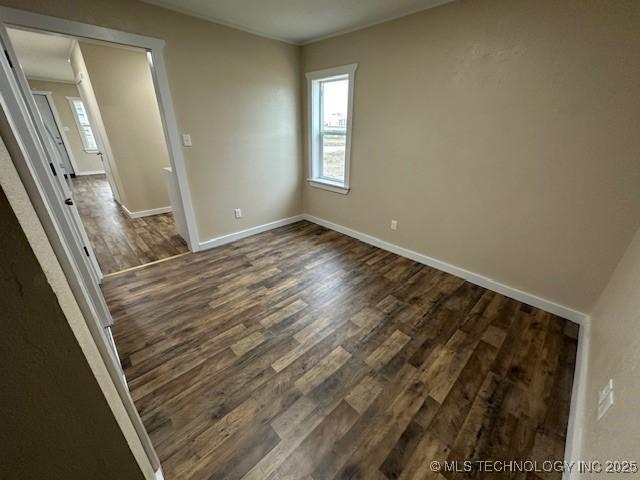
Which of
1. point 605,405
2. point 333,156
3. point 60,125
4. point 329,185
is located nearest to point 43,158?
point 329,185

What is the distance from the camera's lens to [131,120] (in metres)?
3.90

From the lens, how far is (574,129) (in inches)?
70.4

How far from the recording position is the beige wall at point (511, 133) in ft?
5.47

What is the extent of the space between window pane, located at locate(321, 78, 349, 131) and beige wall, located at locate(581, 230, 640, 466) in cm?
279

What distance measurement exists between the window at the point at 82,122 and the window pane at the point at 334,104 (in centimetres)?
739

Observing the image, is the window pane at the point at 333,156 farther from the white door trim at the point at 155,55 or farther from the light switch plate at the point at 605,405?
the light switch plate at the point at 605,405

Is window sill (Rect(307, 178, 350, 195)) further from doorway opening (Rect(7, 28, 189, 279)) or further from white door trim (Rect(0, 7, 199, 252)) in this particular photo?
doorway opening (Rect(7, 28, 189, 279))

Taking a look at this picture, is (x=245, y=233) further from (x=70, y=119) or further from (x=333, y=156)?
(x=70, y=119)

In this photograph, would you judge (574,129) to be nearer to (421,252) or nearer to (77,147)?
(421,252)

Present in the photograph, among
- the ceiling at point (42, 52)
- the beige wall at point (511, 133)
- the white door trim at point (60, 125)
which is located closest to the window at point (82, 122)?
the white door trim at point (60, 125)

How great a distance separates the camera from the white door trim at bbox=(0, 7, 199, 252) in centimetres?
180

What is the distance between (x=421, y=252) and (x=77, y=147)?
9837 millimetres

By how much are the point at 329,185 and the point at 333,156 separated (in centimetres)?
41

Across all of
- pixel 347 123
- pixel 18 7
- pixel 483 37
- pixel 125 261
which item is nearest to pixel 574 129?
pixel 483 37
